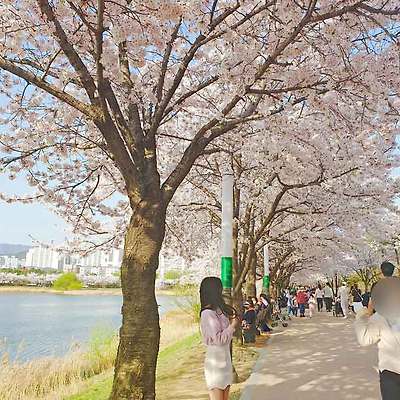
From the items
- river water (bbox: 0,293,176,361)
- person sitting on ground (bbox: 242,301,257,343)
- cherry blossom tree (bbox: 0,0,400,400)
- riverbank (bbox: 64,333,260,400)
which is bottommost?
river water (bbox: 0,293,176,361)

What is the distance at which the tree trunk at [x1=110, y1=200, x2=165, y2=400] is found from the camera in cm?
521

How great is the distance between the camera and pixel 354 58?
638 centimetres

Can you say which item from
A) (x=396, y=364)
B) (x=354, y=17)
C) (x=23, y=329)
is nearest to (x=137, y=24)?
(x=354, y=17)

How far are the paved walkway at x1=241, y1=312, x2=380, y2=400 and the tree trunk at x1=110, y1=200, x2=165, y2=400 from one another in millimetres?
1762

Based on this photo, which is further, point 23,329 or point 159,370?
point 23,329

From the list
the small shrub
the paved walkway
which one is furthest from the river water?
the small shrub

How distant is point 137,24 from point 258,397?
503 centimetres

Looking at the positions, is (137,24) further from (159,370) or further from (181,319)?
(181,319)

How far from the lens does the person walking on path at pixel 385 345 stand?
12.0 ft

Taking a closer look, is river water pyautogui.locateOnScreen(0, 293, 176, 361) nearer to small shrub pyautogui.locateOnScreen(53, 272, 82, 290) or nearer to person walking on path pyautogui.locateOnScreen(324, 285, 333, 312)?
person walking on path pyautogui.locateOnScreen(324, 285, 333, 312)

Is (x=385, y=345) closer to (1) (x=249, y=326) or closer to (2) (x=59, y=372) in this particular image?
(2) (x=59, y=372)

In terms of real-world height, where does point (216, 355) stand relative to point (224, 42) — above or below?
below

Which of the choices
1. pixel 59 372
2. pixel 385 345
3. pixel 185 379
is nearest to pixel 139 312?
pixel 385 345

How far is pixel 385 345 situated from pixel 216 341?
4.96 ft
